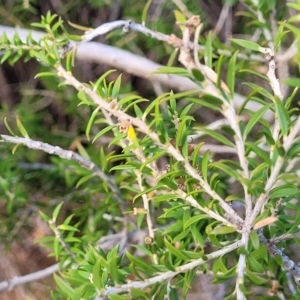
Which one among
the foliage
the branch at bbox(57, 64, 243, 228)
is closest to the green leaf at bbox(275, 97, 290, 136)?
the foliage

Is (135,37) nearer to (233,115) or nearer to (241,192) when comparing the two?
(241,192)

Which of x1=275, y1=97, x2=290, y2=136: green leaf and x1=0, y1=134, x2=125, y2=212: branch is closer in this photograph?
x1=275, y1=97, x2=290, y2=136: green leaf

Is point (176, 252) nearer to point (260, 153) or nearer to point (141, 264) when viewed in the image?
point (141, 264)

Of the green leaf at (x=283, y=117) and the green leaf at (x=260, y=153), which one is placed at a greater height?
the green leaf at (x=283, y=117)

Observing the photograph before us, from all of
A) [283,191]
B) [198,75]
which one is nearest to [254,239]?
[283,191]

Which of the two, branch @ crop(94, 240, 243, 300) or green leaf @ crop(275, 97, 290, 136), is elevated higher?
green leaf @ crop(275, 97, 290, 136)

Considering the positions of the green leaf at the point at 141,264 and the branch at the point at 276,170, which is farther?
the green leaf at the point at 141,264

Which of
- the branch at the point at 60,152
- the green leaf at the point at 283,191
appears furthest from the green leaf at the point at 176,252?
the branch at the point at 60,152

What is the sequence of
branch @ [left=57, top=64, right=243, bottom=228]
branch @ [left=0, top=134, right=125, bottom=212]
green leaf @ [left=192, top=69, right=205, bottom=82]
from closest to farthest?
green leaf @ [left=192, top=69, right=205, bottom=82] < branch @ [left=57, top=64, right=243, bottom=228] < branch @ [left=0, top=134, right=125, bottom=212]

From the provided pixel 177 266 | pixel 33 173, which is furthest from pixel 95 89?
pixel 33 173

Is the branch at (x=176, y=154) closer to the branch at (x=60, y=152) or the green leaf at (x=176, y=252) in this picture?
the green leaf at (x=176, y=252)

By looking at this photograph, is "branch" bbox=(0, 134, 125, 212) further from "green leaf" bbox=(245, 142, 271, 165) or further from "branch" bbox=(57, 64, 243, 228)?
"green leaf" bbox=(245, 142, 271, 165)
